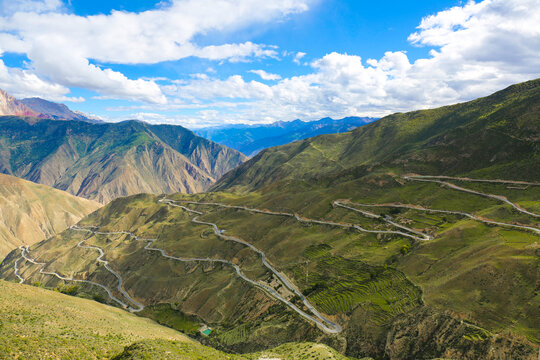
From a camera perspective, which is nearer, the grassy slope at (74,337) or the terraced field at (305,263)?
the grassy slope at (74,337)

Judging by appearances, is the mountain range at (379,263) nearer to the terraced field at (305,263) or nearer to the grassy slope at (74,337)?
the terraced field at (305,263)

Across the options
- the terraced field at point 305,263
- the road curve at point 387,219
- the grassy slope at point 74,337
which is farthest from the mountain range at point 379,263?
the grassy slope at point 74,337

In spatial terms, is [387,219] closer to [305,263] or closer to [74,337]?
[305,263]

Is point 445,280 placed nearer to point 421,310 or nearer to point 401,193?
point 421,310

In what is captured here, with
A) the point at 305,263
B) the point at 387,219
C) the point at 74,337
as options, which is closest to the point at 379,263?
the point at 305,263

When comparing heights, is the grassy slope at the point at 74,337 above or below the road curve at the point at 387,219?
below

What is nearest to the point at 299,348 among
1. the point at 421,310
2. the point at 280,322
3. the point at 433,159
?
the point at 280,322
